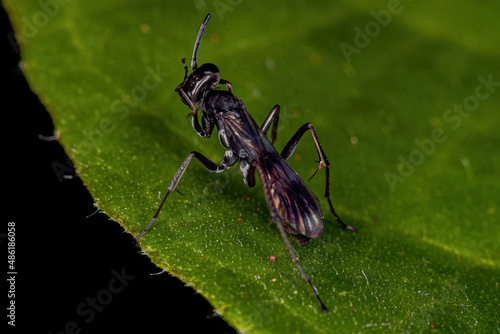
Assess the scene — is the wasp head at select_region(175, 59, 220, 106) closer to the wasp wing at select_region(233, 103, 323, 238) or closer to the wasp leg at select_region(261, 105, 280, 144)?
the wasp leg at select_region(261, 105, 280, 144)

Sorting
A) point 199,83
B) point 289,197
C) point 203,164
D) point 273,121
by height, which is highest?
point 199,83

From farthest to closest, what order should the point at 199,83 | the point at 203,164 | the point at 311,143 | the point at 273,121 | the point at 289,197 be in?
the point at 311,143 → the point at 273,121 → the point at 199,83 → the point at 203,164 → the point at 289,197

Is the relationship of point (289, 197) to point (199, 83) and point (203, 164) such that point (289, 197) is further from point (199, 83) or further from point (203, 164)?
point (199, 83)

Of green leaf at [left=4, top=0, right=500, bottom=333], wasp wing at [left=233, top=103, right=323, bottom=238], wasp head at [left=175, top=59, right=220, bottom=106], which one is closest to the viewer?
green leaf at [left=4, top=0, right=500, bottom=333]

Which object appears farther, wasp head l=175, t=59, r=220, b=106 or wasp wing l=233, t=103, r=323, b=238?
wasp head l=175, t=59, r=220, b=106

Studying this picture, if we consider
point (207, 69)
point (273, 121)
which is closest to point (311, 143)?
point (273, 121)

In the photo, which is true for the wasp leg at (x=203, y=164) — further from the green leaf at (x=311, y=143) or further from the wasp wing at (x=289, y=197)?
the wasp wing at (x=289, y=197)

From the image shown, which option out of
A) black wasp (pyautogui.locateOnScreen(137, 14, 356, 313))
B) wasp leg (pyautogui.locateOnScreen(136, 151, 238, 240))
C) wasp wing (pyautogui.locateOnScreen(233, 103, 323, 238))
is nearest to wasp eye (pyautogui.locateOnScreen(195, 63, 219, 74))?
black wasp (pyautogui.locateOnScreen(137, 14, 356, 313))
